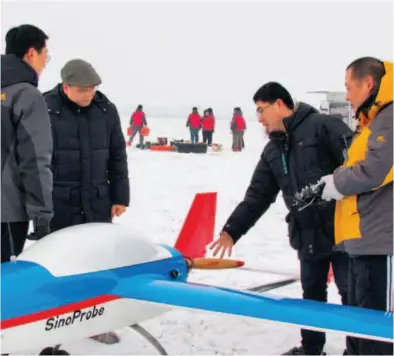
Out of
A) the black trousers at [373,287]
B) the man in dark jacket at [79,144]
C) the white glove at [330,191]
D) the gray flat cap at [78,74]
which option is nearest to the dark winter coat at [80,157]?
the man in dark jacket at [79,144]

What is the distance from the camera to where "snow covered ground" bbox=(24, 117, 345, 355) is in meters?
4.11

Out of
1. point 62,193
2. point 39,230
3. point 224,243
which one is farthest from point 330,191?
point 62,193

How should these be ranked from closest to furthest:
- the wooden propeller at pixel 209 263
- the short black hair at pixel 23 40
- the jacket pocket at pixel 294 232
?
the short black hair at pixel 23 40 → the jacket pocket at pixel 294 232 → the wooden propeller at pixel 209 263

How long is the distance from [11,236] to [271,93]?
1.86 metres

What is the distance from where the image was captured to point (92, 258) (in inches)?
122

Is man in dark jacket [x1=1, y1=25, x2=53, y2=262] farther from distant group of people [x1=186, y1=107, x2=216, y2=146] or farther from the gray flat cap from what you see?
distant group of people [x1=186, y1=107, x2=216, y2=146]

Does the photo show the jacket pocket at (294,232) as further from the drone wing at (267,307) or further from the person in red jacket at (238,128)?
the person in red jacket at (238,128)

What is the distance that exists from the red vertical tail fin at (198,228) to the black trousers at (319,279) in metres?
1.05

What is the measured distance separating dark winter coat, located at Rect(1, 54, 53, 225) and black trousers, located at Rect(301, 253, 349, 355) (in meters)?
1.74

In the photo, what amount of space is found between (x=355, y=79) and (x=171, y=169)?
12382 mm

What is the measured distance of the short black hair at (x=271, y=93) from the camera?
354 centimetres

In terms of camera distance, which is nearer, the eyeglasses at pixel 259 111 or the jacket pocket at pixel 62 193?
the eyeglasses at pixel 259 111

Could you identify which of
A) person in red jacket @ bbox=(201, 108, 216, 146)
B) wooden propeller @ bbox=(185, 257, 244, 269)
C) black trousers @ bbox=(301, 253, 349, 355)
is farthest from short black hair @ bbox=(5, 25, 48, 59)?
person in red jacket @ bbox=(201, 108, 216, 146)

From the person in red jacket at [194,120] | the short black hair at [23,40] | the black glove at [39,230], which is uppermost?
the short black hair at [23,40]
